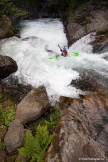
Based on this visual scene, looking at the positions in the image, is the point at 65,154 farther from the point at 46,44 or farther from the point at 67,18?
the point at 67,18

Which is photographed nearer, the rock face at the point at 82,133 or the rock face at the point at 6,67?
the rock face at the point at 82,133

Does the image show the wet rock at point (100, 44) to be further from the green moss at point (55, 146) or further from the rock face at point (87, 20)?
the green moss at point (55, 146)

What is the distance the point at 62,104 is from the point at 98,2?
8.96 m

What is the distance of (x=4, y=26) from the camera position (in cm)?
1549

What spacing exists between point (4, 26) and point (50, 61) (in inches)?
197

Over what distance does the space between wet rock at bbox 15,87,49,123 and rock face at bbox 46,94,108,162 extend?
50.0 inches

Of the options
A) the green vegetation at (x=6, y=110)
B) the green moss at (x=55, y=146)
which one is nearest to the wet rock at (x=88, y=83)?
the green vegetation at (x=6, y=110)

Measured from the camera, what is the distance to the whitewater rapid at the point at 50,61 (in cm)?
1084

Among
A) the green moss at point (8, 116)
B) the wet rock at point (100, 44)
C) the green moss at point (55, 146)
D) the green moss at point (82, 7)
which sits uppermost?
the green moss at point (82, 7)

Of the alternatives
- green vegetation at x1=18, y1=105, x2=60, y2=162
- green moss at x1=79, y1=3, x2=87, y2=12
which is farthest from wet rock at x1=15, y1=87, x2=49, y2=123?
green moss at x1=79, y1=3, x2=87, y2=12

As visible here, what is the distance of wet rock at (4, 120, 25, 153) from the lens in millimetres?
7774

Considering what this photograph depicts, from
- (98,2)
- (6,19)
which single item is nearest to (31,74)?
(6,19)

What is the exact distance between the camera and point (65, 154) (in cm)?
588

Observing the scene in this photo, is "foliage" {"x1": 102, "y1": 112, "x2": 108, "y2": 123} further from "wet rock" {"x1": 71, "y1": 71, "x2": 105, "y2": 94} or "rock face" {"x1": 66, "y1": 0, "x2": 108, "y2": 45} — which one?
"rock face" {"x1": 66, "y1": 0, "x2": 108, "y2": 45}
